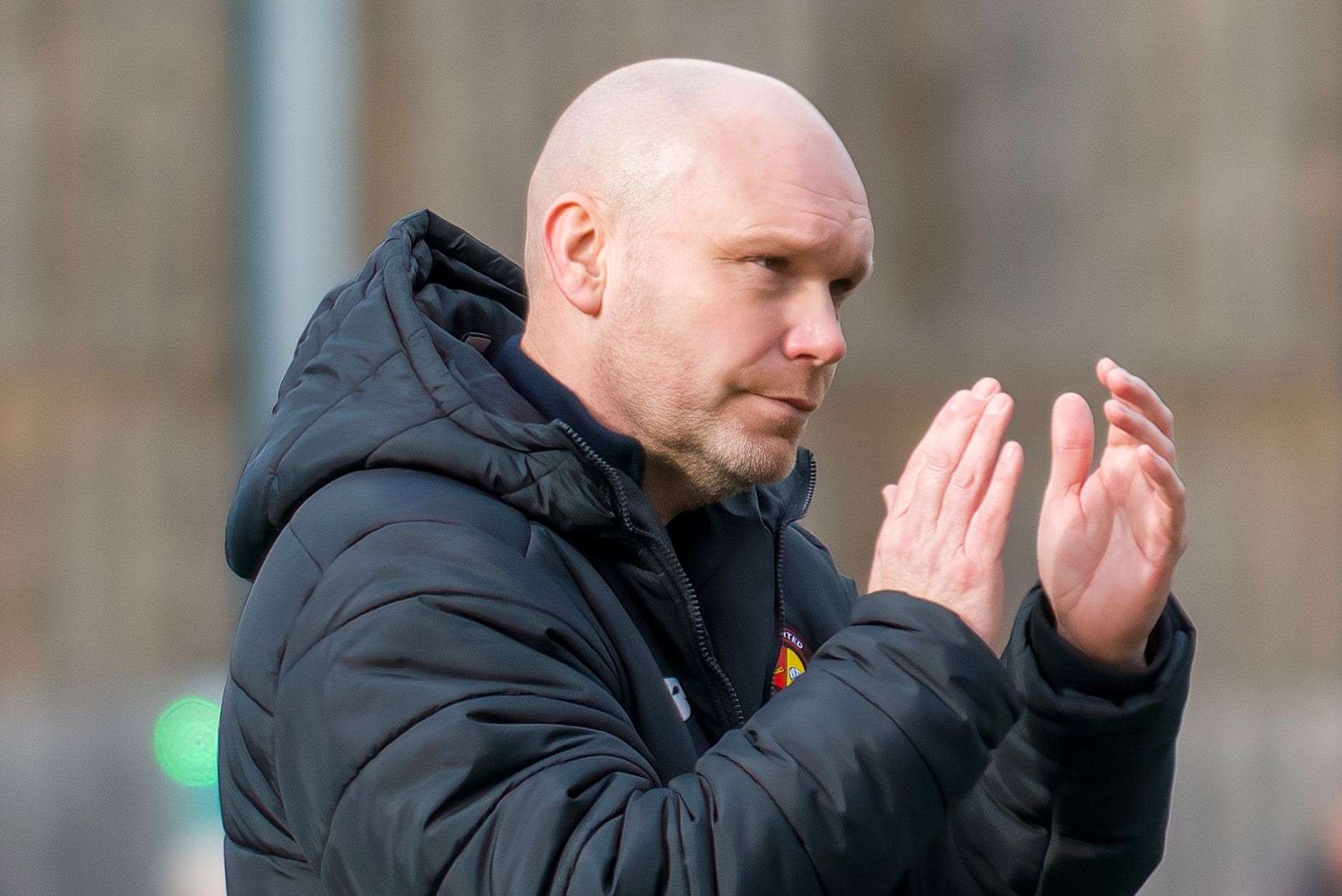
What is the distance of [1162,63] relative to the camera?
265 inches

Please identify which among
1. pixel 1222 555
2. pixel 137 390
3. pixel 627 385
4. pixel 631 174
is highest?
pixel 631 174

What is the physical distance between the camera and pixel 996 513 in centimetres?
171

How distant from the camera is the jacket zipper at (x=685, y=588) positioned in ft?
6.11

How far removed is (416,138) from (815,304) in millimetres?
4648

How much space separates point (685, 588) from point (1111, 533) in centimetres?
49

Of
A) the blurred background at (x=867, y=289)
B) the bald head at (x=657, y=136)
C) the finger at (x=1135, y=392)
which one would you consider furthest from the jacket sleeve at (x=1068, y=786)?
the blurred background at (x=867, y=289)

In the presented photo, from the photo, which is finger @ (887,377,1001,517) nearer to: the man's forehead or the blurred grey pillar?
the man's forehead

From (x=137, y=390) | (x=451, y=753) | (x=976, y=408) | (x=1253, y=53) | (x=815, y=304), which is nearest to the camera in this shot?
(x=451, y=753)

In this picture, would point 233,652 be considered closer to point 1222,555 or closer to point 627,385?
point 627,385

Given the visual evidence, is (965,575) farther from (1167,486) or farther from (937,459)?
(1167,486)

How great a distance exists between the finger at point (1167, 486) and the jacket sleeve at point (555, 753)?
36cm

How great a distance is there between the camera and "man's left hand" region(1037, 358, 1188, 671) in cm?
192

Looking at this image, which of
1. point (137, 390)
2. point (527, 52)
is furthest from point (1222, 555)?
point (137, 390)

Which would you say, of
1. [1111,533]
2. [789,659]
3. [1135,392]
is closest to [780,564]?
[789,659]
